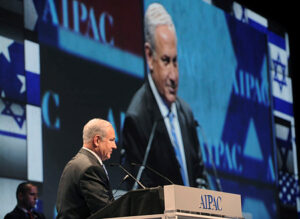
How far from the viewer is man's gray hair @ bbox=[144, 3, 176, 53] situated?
22.3ft

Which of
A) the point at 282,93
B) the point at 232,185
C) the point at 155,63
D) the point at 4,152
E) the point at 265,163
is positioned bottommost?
the point at 4,152

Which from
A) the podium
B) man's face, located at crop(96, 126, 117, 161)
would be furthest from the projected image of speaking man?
the podium

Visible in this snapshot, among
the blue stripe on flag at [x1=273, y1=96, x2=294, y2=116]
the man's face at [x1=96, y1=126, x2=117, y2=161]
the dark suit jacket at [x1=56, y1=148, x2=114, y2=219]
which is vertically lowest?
the dark suit jacket at [x1=56, y1=148, x2=114, y2=219]

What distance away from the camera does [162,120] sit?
6.68 metres

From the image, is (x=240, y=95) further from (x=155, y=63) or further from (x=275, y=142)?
(x=155, y=63)

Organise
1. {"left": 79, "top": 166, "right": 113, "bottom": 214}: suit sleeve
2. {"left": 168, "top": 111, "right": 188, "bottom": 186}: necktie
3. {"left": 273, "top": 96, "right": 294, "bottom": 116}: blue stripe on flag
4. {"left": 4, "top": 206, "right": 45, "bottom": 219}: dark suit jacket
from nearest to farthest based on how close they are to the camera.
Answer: {"left": 79, "top": 166, "right": 113, "bottom": 214}: suit sleeve < {"left": 4, "top": 206, "right": 45, "bottom": 219}: dark suit jacket < {"left": 168, "top": 111, "right": 188, "bottom": 186}: necktie < {"left": 273, "top": 96, "right": 294, "bottom": 116}: blue stripe on flag

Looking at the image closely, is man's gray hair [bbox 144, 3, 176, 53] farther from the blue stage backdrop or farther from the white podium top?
the white podium top

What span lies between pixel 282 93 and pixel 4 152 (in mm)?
5013

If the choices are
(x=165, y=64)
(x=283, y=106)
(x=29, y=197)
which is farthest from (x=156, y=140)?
(x=283, y=106)

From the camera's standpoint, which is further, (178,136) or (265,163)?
(265,163)

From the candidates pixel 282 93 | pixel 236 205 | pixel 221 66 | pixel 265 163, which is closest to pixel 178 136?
pixel 221 66

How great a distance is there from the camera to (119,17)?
6.52 m

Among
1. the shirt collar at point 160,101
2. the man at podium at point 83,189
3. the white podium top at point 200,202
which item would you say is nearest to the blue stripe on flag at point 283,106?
the shirt collar at point 160,101

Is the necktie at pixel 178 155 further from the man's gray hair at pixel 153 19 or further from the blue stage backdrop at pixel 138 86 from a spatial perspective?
the man's gray hair at pixel 153 19
